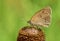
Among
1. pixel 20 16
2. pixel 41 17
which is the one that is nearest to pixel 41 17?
pixel 41 17

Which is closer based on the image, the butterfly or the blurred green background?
the butterfly

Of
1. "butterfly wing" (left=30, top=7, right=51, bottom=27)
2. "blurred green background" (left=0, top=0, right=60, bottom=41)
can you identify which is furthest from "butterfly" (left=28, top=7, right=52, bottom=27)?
"blurred green background" (left=0, top=0, right=60, bottom=41)

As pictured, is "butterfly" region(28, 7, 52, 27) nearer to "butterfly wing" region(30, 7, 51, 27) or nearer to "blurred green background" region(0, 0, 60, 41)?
"butterfly wing" region(30, 7, 51, 27)

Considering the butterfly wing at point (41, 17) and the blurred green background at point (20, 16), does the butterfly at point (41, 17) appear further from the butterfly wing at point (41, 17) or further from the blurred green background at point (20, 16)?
the blurred green background at point (20, 16)

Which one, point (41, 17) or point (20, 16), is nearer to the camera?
→ point (41, 17)

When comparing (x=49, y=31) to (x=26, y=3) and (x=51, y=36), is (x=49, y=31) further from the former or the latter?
(x=26, y=3)

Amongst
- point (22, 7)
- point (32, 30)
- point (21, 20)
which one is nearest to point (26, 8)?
point (22, 7)

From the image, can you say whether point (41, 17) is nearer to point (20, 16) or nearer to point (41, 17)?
point (41, 17)
